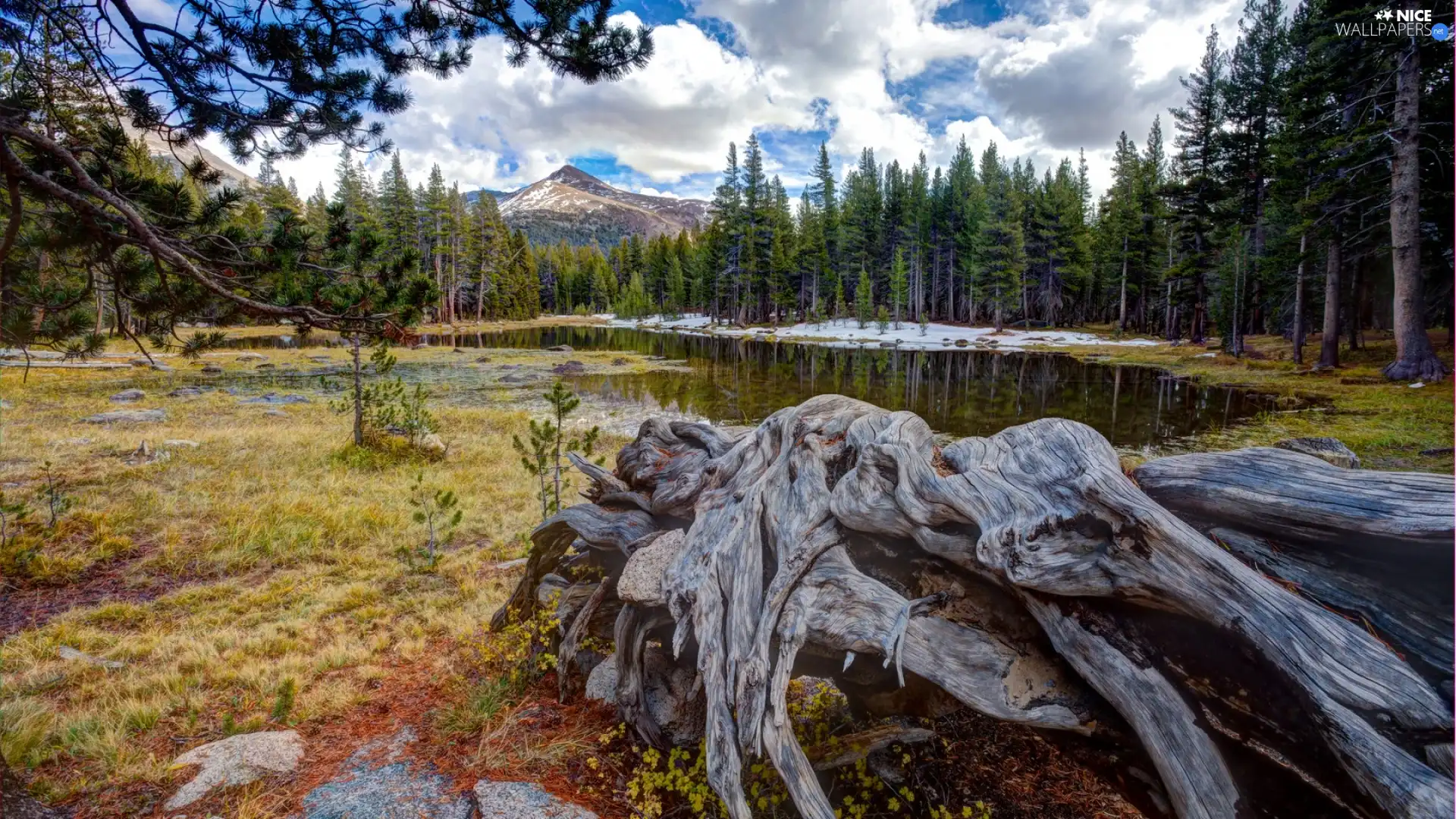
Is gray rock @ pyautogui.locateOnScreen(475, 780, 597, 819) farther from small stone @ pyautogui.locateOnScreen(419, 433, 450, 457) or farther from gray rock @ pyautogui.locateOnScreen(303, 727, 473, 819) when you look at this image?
small stone @ pyautogui.locateOnScreen(419, 433, 450, 457)

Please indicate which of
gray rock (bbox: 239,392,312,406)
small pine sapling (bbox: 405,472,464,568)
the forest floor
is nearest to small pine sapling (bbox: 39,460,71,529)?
the forest floor

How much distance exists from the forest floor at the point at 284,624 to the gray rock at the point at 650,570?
0.94 m

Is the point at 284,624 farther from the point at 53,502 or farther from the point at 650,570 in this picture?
the point at 53,502

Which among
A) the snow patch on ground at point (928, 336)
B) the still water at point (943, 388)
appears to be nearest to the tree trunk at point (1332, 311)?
the still water at point (943, 388)

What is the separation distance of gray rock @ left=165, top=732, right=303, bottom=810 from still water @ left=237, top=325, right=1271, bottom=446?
14460 millimetres

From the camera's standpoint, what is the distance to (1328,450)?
3822 mm

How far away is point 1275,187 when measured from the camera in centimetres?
2209

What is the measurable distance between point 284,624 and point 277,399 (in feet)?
61.3

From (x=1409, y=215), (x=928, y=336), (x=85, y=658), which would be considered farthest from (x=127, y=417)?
(x=928, y=336)

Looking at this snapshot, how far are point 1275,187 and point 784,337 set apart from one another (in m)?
35.6

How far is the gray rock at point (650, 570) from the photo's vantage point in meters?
3.74

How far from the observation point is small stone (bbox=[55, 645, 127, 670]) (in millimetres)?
4832

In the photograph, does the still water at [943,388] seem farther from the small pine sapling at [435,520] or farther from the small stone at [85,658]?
the small stone at [85,658]

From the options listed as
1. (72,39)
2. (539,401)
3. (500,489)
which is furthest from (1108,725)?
(539,401)
